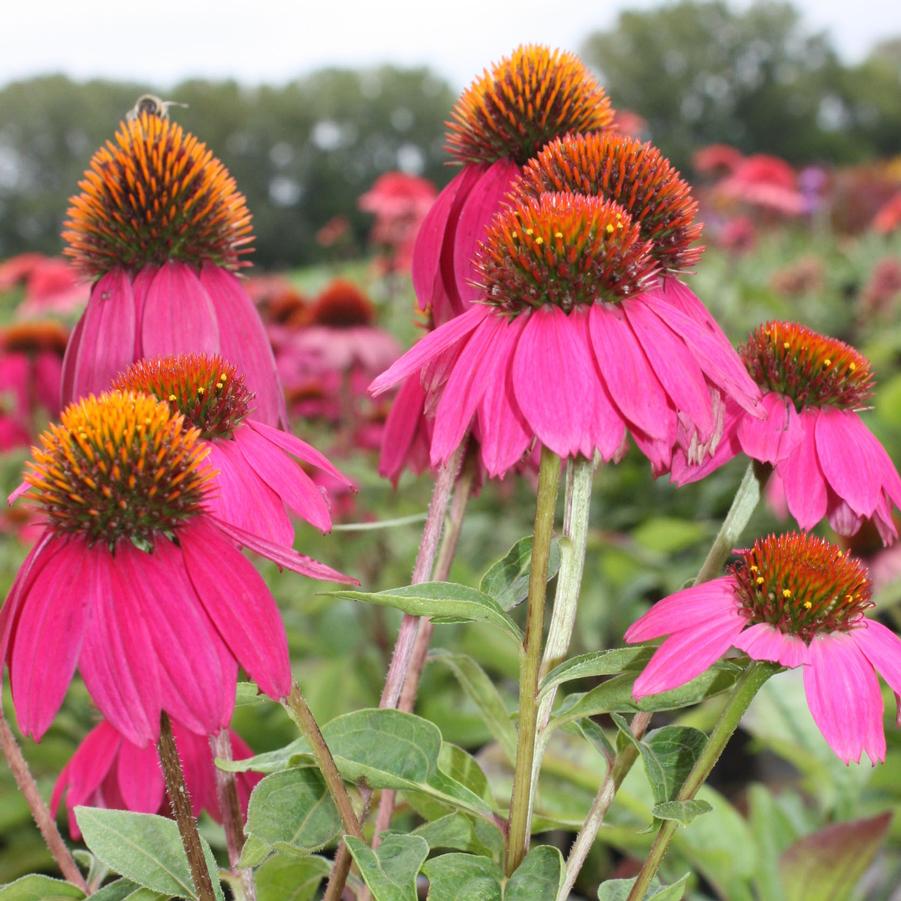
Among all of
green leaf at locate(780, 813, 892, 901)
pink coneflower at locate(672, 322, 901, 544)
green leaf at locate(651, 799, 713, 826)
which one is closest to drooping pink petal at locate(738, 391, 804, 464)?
pink coneflower at locate(672, 322, 901, 544)

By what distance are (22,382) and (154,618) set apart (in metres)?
2.15

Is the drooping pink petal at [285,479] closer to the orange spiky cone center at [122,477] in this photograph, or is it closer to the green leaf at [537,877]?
the orange spiky cone center at [122,477]

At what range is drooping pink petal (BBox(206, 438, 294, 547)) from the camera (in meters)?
0.58

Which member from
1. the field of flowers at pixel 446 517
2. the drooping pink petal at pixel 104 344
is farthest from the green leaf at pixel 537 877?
the drooping pink petal at pixel 104 344

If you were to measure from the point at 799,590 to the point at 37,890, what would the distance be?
0.50 m

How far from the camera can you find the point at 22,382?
8.05 feet

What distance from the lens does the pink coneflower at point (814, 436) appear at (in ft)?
2.19

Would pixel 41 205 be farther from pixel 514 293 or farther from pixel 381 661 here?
pixel 514 293

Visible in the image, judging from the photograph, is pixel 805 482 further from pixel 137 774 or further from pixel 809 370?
pixel 137 774

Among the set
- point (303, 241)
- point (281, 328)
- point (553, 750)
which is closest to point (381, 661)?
point (553, 750)

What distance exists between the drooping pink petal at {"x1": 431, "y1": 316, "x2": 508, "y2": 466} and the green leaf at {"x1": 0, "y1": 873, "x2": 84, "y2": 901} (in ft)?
1.19

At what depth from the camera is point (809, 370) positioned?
2.32ft

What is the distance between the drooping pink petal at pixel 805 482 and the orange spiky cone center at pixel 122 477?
1.22ft

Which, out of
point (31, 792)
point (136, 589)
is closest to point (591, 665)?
point (136, 589)
